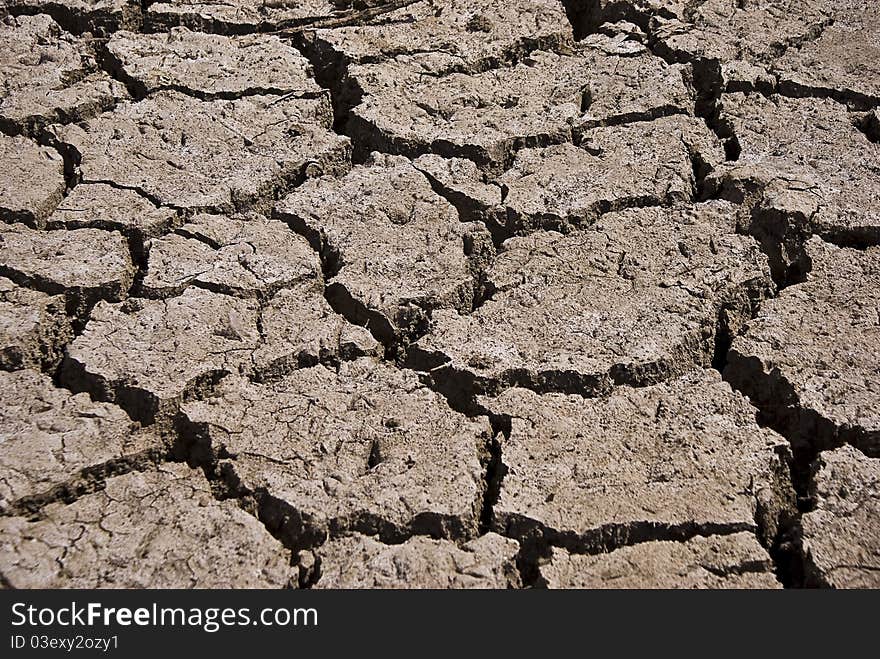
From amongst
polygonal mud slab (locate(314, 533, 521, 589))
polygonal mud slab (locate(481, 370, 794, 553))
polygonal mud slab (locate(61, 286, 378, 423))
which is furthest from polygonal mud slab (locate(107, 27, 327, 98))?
polygonal mud slab (locate(314, 533, 521, 589))

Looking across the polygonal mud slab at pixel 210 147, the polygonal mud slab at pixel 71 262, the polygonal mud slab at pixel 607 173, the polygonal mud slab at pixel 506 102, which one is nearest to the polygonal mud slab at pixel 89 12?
the polygonal mud slab at pixel 210 147

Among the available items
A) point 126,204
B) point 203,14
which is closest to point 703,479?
point 126,204

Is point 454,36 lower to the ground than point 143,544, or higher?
higher

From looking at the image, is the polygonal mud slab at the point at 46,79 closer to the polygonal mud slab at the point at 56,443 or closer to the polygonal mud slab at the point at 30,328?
the polygonal mud slab at the point at 30,328

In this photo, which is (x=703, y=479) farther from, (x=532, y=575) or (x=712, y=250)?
(x=712, y=250)

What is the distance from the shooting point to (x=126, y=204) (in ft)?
7.13

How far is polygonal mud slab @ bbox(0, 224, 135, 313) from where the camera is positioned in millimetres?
1956

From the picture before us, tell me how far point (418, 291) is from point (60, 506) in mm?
779

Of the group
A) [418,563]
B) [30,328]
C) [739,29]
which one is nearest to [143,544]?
[418,563]

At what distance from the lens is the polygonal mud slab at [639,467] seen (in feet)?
5.21

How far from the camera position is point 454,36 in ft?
8.76

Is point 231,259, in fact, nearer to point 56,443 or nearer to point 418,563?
point 56,443

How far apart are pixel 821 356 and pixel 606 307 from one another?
410 mm

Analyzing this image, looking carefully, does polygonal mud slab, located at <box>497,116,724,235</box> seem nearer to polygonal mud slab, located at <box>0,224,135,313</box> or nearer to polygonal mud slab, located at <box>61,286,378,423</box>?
polygonal mud slab, located at <box>61,286,378,423</box>
